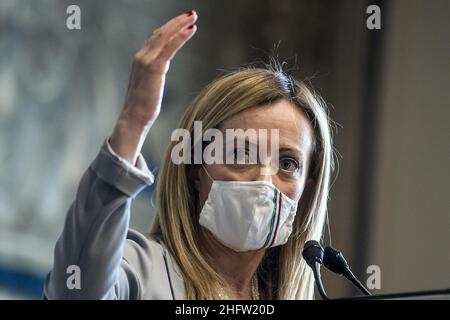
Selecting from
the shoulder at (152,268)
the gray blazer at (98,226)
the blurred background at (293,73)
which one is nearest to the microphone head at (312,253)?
the shoulder at (152,268)

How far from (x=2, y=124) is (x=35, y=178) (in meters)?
0.16

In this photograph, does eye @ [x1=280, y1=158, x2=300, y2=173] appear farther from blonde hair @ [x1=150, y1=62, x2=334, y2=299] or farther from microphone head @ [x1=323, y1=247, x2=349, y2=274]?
microphone head @ [x1=323, y1=247, x2=349, y2=274]

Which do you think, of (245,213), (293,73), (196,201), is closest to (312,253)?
(245,213)

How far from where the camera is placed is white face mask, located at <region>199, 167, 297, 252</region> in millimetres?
1828

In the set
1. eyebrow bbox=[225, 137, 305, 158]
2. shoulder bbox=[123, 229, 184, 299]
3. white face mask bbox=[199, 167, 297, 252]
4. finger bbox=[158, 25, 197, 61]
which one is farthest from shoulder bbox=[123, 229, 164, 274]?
finger bbox=[158, 25, 197, 61]

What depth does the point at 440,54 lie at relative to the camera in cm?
253

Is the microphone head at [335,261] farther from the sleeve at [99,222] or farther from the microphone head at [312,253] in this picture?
the sleeve at [99,222]

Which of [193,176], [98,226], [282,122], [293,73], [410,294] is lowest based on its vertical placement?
[410,294]

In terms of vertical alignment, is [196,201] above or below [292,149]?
below

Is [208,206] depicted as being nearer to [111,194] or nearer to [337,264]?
[337,264]

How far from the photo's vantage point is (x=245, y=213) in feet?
6.03

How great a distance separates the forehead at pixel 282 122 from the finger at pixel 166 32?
1.11 feet

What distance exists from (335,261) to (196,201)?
331 mm

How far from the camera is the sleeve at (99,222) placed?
1467 millimetres
